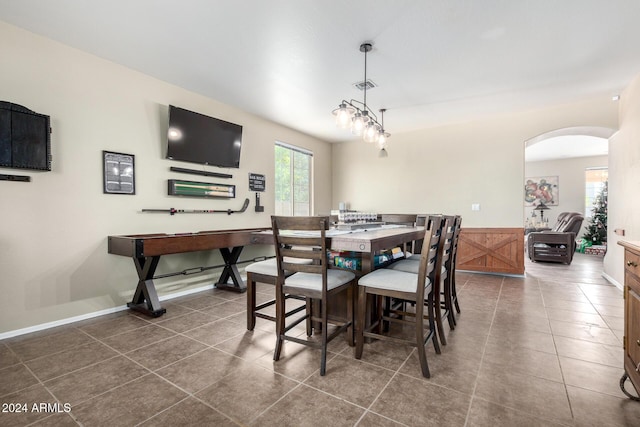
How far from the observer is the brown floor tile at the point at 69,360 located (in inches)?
78.5

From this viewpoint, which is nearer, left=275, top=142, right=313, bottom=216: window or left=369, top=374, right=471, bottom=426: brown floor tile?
left=369, top=374, right=471, bottom=426: brown floor tile

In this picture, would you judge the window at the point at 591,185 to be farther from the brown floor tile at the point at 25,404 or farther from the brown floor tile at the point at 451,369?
the brown floor tile at the point at 25,404

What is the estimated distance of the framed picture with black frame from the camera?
314 centimetres

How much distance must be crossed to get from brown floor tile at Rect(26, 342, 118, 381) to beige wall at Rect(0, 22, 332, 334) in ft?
2.66

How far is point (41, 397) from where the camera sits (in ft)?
5.61

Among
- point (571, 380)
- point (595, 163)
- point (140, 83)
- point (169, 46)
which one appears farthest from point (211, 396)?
point (595, 163)

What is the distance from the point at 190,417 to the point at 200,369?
50cm

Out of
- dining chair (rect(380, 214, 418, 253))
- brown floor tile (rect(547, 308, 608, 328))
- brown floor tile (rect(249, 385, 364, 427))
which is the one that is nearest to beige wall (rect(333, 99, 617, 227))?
dining chair (rect(380, 214, 418, 253))

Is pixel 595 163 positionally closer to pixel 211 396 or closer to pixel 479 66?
pixel 479 66

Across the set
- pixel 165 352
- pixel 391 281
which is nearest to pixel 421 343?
pixel 391 281

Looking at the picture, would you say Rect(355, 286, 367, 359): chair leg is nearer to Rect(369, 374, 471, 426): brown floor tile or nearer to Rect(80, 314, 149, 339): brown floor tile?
Rect(369, 374, 471, 426): brown floor tile

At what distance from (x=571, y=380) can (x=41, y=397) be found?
10.5ft

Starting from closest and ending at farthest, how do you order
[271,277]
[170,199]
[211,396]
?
1. [211,396]
2. [271,277]
3. [170,199]

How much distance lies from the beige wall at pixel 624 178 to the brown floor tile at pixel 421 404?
11.1ft
